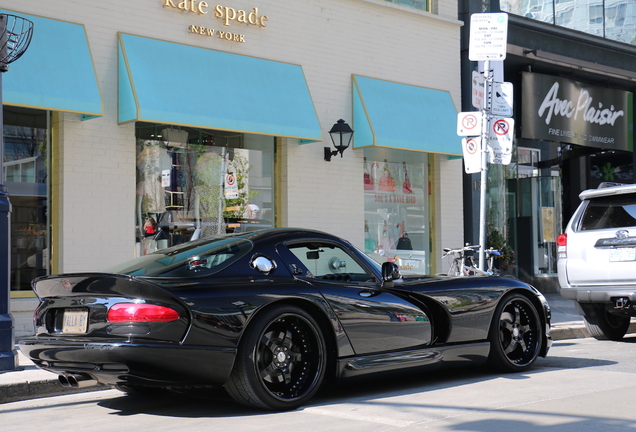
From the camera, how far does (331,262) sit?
619cm

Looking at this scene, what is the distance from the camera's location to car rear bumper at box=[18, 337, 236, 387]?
4906mm

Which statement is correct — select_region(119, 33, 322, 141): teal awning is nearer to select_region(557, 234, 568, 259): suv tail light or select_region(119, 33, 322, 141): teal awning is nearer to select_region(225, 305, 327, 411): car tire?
select_region(557, 234, 568, 259): suv tail light

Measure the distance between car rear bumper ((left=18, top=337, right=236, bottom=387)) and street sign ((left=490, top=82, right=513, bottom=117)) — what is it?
6264mm

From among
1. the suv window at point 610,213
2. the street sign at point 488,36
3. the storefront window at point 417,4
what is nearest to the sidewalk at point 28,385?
the suv window at point 610,213

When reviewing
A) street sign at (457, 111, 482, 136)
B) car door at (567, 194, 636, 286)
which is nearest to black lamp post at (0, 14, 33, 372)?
street sign at (457, 111, 482, 136)

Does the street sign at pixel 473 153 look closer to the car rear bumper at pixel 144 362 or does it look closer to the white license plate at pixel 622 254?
the white license plate at pixel 622 254

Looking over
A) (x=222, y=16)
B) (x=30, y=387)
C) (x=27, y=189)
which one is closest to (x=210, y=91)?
(x=222, y=16)

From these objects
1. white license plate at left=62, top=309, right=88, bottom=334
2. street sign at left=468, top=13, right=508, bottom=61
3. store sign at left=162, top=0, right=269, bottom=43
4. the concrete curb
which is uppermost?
store sign at left=162, top=0, right=269, bottom=43

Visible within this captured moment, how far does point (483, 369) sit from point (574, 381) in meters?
0.99

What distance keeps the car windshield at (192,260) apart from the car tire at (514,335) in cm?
252

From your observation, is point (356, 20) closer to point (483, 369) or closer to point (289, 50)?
point (289, 50)

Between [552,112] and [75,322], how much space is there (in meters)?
13.9

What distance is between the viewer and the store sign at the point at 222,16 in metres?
11.6

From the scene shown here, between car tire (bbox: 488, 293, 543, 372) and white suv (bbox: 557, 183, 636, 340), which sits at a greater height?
white suv (bbox: 557, 183, 636, 340)
